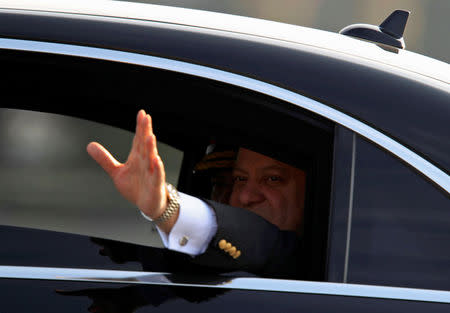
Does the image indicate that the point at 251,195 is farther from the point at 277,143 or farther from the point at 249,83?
the point at 249,83

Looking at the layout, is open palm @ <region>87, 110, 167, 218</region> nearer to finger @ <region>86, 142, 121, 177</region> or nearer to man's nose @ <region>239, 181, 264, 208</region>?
finger @ <region>86, 142, 121, 177</region>

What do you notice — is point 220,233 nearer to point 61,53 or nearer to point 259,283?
point 259,283

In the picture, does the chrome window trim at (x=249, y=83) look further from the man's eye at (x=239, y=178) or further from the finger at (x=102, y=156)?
the man's eye at (x=239, y=178)

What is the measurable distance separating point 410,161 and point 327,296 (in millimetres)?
328

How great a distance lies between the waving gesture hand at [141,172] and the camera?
5.14 ft

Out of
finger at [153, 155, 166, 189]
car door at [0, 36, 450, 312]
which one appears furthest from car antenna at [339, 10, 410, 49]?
finger at [153, 155, 166, 189]

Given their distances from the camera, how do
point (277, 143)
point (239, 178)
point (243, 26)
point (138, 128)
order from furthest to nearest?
point (239, 178) → point (243, 26) → point (277, 143) → point (138, 128)

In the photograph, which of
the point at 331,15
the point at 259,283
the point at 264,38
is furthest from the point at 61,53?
the point at 331,15

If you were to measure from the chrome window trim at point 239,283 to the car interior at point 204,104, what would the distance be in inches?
2.4

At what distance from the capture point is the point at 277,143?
1.76 meters

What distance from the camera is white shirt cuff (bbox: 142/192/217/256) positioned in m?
1.73

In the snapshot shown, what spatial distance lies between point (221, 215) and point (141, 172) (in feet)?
0.90

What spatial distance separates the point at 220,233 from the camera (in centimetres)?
177

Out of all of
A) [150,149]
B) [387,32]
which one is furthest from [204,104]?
[387,32]
